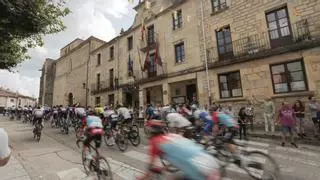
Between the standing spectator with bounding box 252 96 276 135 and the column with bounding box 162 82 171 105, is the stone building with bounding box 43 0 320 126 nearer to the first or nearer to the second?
the column with bounding box 162 82 171 105

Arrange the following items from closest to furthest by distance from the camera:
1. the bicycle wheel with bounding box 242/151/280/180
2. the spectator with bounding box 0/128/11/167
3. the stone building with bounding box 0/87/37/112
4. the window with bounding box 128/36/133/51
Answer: the spectator with bounding box 0/128/11/167 < the bicycle wheel with bounding box 242/151/280/180 < the window with bounding box 128/36/133/51 < the stone building with bounding box 0/87/37/112

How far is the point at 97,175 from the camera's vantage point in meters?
5.44

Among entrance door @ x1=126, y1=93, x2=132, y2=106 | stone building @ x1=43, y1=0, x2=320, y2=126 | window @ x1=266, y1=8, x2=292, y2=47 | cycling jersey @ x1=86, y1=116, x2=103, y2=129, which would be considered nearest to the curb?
stone building @ x1=43, y1=0, x2=320, y2=126

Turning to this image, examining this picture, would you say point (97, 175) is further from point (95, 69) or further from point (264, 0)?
point (95, 69)

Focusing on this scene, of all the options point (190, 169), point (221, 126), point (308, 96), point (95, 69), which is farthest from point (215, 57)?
point (95, 69)

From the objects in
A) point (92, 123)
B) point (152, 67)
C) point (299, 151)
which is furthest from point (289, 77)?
point (152, 67)

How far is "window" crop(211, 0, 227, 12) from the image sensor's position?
1538 cm

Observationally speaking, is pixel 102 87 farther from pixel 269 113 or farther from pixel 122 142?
pixel 269 113

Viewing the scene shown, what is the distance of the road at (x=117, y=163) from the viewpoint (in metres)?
5.79

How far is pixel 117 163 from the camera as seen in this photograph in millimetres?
7035

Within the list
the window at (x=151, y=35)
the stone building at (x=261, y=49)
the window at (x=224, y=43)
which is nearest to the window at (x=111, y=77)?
the window at (x=151, y=35)

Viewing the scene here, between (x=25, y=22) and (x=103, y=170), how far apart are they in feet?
24.3

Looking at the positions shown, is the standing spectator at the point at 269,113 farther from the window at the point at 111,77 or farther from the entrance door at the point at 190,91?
the window at the point at 111,77

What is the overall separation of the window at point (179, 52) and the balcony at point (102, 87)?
8.95m
